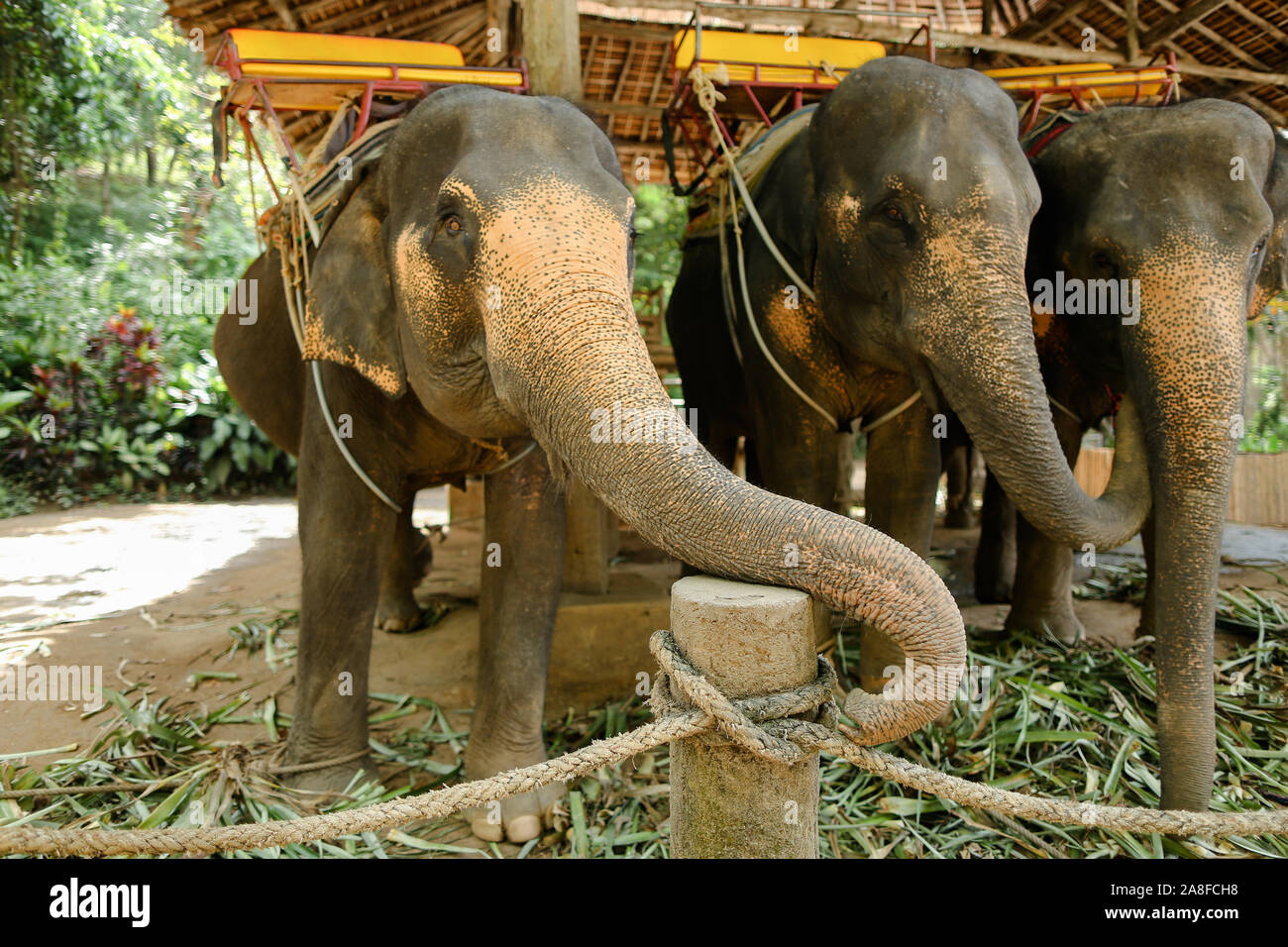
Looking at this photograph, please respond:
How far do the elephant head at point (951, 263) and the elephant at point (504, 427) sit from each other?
85cm

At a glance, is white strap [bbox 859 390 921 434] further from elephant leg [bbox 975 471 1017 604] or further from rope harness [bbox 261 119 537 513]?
elephant leg [bbox 975 471 1017 604]

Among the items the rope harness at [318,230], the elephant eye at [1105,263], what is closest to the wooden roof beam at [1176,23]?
the elephant eye at [1105,263]

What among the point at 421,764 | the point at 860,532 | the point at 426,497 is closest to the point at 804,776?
the point at 860,532

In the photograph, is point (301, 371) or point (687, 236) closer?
point (301, 371)

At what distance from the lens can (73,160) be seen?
12.8m

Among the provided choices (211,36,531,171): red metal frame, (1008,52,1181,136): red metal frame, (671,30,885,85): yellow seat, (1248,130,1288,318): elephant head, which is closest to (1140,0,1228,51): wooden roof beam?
(1008,52,1181,136): red metal frame

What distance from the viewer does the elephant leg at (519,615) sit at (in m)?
2.97

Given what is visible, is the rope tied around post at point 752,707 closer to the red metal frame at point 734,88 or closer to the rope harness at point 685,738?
the rope harness at point 685,738

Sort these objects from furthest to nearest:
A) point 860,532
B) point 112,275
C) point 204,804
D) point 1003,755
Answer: point 112,275 → point 1003,755 → point 204,804 → point 860,532

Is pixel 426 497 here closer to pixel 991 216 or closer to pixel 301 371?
pixel 301 371

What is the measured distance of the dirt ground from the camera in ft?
12.1
